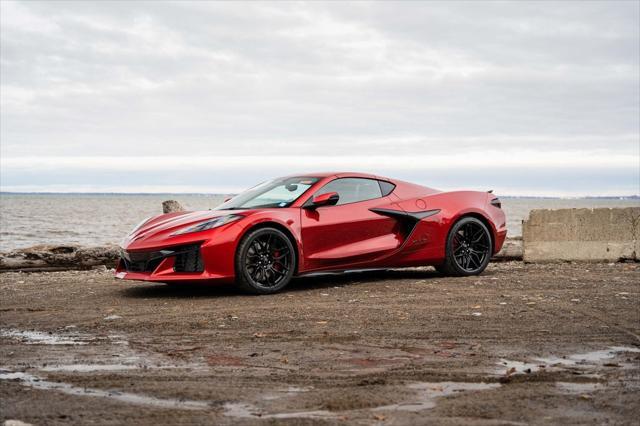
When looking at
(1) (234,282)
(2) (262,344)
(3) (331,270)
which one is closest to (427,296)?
(3) (331,270)

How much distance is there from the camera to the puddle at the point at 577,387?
4.23 meters

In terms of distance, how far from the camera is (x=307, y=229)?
884 cm

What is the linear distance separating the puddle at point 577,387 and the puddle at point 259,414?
133 cm

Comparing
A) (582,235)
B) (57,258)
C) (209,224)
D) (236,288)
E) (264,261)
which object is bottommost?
(236,288)

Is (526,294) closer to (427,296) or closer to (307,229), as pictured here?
(427,296)

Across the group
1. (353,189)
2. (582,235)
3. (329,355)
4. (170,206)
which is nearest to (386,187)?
(353,189)

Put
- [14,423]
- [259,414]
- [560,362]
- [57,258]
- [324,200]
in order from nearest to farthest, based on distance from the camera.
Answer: [14,423]
[259,414]
[560,362]
[324,200]
[57,258]

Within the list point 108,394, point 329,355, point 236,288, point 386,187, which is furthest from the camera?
point 386,187

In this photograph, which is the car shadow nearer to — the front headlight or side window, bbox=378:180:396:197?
the front headlight

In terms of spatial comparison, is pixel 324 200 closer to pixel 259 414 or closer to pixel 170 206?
pixel 170 206

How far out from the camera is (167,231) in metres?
8.55

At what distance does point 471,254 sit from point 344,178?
78.7 inches

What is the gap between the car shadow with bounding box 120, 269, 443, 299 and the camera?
8.84 m

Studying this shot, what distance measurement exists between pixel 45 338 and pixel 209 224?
8.85 ft
